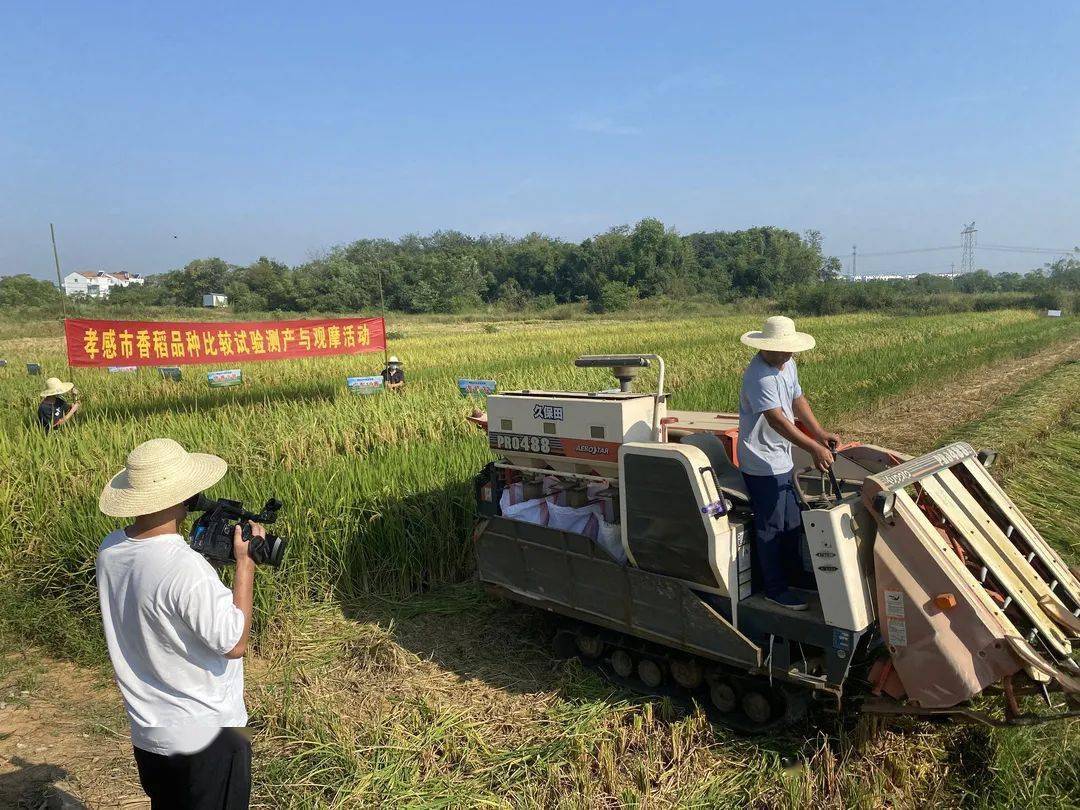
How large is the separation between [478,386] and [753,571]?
7.05m

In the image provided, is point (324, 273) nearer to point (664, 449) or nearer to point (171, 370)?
point (171, 370)

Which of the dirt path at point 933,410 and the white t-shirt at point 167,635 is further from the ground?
the white t-shirt at point 167,635

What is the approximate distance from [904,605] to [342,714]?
323cm

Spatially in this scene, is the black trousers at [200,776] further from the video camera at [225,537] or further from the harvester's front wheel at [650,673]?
the harvester's front wheel at [650,673]

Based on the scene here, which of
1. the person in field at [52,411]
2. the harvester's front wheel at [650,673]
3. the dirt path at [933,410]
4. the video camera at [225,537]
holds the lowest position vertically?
the dirt path at [933,410]

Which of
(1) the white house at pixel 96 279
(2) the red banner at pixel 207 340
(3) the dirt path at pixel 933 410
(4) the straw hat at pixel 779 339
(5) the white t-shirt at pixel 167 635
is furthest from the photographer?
(1) the white house at pixel 96 279

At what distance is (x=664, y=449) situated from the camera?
3.82m

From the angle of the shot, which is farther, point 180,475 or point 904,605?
point 904,605

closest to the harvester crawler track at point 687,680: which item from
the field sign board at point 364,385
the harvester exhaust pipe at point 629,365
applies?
the harvester exhaust pipe at point 629,365

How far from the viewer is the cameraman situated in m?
2.30

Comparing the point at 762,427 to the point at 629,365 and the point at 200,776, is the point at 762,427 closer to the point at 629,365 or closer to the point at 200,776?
the point at 629,365

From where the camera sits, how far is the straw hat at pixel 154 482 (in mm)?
2396

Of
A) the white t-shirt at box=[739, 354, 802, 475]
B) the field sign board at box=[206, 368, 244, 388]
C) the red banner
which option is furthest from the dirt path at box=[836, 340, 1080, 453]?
the field sign board at box=[206, 368, 244, 388]

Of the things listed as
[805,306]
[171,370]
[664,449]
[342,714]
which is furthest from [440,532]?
[805,306]
